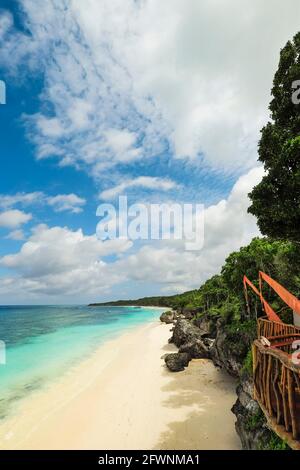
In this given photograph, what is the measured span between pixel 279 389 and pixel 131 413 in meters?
9.68

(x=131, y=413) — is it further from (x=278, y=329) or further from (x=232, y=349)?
(x=278, y=329)

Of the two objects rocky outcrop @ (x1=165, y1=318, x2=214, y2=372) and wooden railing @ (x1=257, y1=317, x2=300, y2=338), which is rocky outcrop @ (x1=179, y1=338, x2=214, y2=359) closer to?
rocky outcrop @ (x1=165, y1=318, x2=214, y2=372)

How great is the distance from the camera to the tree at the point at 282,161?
959 centimetres

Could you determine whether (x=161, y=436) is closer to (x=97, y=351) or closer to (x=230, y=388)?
(x=230, y=388)

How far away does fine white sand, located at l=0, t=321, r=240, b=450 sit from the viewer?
10.1 m

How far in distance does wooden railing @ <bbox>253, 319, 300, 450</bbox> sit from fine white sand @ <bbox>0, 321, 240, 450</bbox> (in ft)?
17.4

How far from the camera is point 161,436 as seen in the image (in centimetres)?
1018

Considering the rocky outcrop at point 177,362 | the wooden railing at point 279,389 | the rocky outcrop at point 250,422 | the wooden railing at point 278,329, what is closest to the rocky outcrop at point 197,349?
the rocky outcrop at point 177,362

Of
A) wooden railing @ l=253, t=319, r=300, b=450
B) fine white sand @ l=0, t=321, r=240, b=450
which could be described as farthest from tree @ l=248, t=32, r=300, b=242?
fine white sand @ l=0, t=321, r=240, b=450

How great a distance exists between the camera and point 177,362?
1866cm

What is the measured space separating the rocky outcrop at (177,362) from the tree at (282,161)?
470 inches

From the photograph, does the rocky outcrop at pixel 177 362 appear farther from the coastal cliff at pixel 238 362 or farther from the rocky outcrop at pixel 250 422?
the rocky outcrop at pixel 250 422

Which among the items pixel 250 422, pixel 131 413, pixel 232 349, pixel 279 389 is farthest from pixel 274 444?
pixel 232 349
